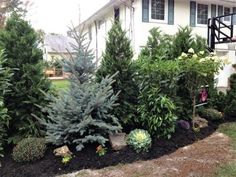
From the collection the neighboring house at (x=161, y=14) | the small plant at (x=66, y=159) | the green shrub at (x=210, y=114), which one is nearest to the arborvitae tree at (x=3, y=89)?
the small plant at (x=66, y=159)

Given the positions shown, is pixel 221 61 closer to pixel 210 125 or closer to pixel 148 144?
pixel 210 125

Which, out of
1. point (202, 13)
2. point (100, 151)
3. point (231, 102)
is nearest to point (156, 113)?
point (100, 151)

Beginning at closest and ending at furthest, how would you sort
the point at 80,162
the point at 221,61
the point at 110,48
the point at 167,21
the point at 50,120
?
the point at 80,162, the point at 50,120, the point at 110,48, the point at 221,61, the point at 167,21

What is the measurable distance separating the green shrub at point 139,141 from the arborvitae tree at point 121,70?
633mm

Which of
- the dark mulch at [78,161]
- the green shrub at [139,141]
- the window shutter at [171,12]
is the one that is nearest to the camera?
the dark mulch at [78,161]

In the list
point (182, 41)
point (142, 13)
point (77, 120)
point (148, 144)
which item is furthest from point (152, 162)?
point (142, 13)

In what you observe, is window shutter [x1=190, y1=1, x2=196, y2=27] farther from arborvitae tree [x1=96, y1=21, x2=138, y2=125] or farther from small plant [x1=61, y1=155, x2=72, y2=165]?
small plant [x1=61, y1=155, x2=72, y2=165]

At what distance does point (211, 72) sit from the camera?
6.40 meters

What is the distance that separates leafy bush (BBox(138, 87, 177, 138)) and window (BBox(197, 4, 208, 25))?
10.0 m

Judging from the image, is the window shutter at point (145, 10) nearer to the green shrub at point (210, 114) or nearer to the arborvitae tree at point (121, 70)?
the green shrub at point (210, 114)

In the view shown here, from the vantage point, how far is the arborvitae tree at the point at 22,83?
5.36 meters

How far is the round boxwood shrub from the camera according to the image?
4688mm

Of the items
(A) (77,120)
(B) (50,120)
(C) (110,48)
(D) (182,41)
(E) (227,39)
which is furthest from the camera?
(E) (227,39)

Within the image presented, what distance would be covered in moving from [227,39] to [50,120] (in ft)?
30.9
